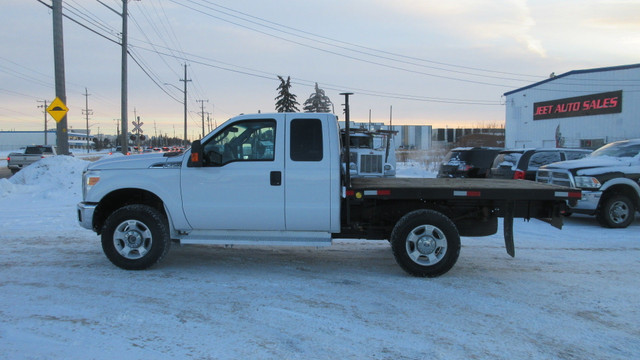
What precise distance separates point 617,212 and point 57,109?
17945 millimetres

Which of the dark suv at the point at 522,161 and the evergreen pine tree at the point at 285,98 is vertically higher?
the evergreen pine tree at the point at 285,98

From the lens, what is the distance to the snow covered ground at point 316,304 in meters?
3.59

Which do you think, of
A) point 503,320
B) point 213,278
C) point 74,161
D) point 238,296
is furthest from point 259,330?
point 74,161

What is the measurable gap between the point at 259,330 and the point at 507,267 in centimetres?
379

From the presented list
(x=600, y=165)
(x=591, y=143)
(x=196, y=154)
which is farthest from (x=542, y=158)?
(x=591, y=143)

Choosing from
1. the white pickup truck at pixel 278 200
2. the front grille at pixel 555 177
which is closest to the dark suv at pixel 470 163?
the front grille at pixel 555 177

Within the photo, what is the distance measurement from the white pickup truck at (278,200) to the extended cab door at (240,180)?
0.04 ft

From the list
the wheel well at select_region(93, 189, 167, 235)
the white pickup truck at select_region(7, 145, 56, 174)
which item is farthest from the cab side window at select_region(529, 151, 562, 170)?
the white pickup truck at select_region(7, 145, 56, 174)

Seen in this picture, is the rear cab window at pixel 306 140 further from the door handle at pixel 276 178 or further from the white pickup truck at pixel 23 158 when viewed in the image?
the white pickup truck at pixel 23 158

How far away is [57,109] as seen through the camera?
16547 mm

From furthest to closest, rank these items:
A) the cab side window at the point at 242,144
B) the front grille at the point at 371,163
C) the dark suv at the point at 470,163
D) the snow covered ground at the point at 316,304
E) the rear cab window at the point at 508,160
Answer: the front grille at the point at 371,163, the dark suv at the point at 470,163, the rear cab window at the point at 508,160, the cab side window at the point at 242,144, the snow covered ground at the point at 316,304

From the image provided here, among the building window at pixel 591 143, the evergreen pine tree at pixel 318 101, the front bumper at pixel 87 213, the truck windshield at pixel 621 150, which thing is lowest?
the front bumper at pixel 87 213

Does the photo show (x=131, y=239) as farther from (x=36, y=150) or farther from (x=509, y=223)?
(x=36, y=150)

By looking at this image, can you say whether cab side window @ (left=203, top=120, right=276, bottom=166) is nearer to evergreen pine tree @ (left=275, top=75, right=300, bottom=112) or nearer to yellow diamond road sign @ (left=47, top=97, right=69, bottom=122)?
yellow diamond road sign @ (left=47, top=97, right=69, bottom=122)
